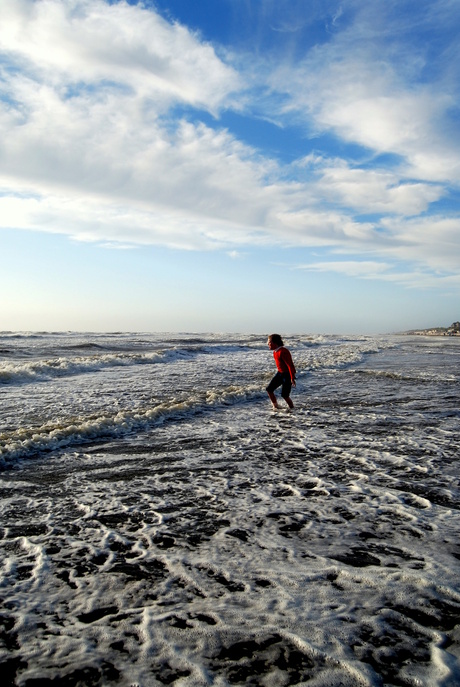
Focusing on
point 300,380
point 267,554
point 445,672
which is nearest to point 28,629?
point 267,554

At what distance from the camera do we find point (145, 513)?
5.02 m

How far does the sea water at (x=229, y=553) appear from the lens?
2.76 meters

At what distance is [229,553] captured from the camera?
4.05 metres

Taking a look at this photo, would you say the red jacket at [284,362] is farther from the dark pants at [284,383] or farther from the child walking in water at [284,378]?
the dark pants at [284,383]

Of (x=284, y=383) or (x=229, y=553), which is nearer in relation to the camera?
(x=229, y=553)

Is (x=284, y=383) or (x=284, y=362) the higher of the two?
(x=284, y=362)

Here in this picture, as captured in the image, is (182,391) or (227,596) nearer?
(227,596)

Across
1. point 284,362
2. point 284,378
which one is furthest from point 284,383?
point 284,362

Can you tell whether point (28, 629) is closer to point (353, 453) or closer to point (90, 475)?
point (90, 475)

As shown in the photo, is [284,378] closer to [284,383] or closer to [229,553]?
[284,383]

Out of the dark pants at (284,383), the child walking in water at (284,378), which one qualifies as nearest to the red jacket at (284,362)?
the child walking in water at (284,378)

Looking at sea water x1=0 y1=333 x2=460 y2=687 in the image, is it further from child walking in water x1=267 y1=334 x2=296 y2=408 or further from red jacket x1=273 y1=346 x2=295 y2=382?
red jacket x1=273 y1=346 x2=295 y2=382

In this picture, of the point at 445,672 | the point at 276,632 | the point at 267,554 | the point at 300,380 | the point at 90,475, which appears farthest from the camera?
the point at 300,380

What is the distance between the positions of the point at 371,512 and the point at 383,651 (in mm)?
2293
